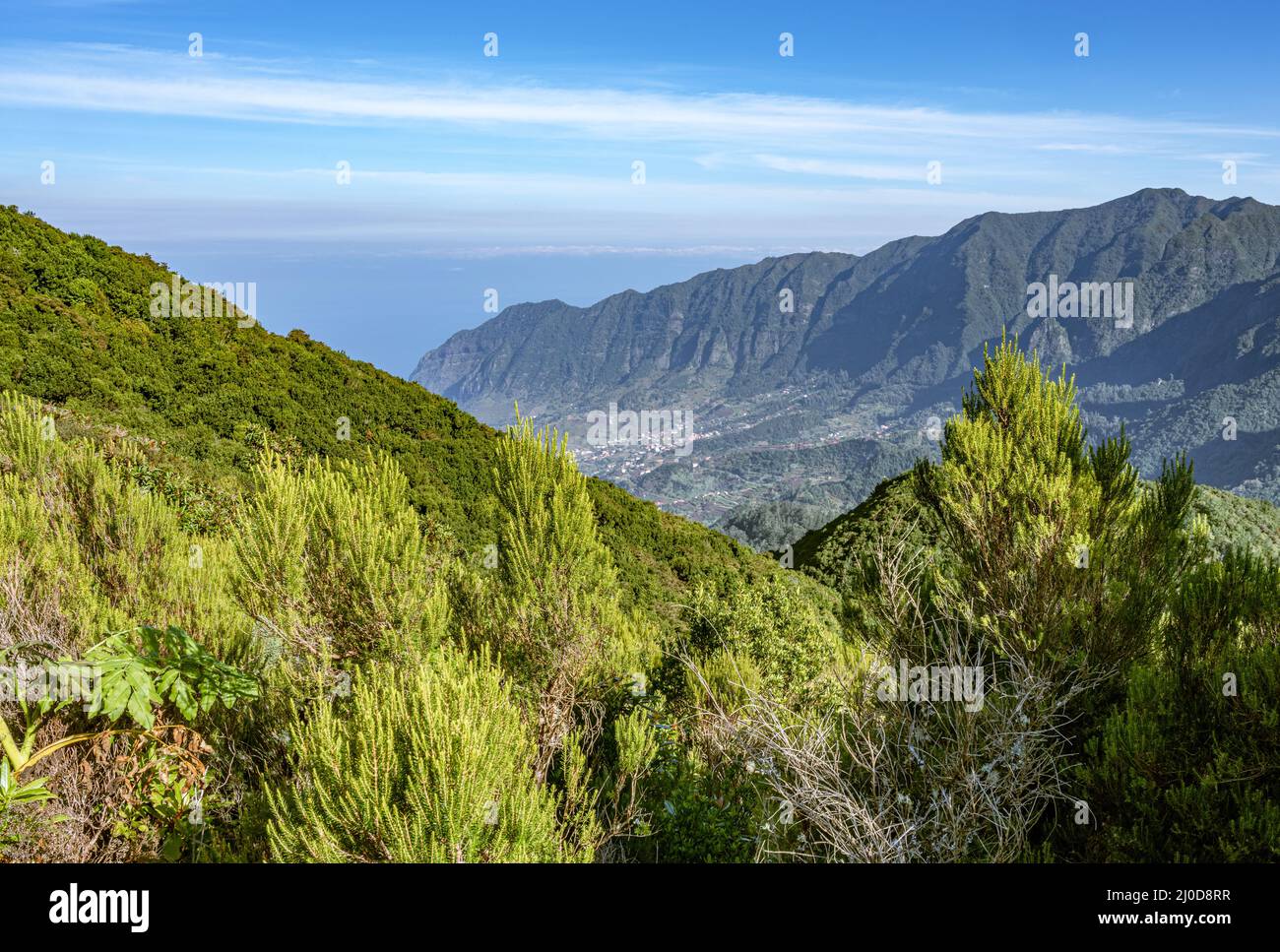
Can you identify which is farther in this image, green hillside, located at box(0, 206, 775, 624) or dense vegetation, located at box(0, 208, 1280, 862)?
green hillside, located at box(0, 206, 775, 624)

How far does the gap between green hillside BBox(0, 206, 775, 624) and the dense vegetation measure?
10.5m

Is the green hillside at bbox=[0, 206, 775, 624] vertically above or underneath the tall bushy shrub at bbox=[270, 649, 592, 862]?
above

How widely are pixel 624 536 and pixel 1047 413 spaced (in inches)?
608

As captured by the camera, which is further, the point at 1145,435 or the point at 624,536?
the point at 1145,435

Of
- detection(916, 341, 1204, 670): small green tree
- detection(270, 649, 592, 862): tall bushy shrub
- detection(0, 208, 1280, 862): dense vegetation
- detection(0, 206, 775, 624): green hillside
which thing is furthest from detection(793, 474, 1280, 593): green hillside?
detection(270, 649, 592, 862): tall bushy shrub

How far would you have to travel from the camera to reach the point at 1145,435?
186 metres

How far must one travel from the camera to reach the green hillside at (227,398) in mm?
19250

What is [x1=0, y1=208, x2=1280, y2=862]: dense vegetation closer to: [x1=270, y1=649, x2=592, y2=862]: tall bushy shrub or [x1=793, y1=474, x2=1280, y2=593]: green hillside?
[x1=270, y1=649, x2=592, y2=862]: tall bushy shrub

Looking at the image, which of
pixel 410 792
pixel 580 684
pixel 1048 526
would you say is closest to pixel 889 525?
pixel 1048 526

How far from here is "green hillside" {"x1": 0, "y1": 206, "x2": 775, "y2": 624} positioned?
63.2 feet

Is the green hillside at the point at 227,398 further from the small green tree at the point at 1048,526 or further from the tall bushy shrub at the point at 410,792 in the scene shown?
the tall bushy shrub at the point at 410,792

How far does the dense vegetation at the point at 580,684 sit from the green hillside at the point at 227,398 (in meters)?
10.5

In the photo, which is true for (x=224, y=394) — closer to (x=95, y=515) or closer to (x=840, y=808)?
(x=95, y=515)
